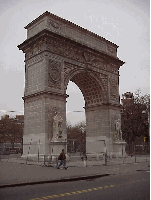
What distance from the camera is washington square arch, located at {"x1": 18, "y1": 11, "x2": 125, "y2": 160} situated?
2327 cm

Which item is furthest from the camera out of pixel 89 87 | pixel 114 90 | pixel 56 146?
pixel 114 90

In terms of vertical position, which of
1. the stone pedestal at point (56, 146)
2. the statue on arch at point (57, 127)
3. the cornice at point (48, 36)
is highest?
the cornice at point (48, 36)

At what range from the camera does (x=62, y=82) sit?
25.2 metres

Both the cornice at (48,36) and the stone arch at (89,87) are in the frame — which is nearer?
the cornice at (48,36)

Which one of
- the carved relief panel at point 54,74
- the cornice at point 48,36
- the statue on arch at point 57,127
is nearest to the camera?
the statue on arch at point 57,127

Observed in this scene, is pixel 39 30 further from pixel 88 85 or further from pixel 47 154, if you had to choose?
pixel 47 154

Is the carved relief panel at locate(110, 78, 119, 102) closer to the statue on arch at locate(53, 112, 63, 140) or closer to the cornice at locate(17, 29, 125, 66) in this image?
the cornice at locate(17, 29, 125, 66)

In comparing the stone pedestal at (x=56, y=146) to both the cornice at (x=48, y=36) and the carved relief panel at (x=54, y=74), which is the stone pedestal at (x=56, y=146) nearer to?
the carved relief panel at (x=54, y=74)

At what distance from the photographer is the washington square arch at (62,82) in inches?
916

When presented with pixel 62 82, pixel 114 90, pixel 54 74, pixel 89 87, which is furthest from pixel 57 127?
pixel 114 90

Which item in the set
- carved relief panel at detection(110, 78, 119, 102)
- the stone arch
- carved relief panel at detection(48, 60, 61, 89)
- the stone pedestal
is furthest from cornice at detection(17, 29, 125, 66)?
the stone pedestal

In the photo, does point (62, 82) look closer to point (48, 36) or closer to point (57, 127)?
point (48, 36)

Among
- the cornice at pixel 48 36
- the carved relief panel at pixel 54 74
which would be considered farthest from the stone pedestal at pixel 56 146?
the cornice at pixel 48 36

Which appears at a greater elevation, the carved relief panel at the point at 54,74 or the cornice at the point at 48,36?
the cornice at the point at 48,36
